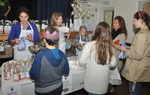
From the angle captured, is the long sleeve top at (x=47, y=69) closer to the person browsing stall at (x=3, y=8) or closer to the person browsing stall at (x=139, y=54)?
the person browsing stall at (x=139, y=54)

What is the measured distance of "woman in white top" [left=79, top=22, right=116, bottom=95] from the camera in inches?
58.9

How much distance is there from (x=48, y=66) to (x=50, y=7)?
3806mm

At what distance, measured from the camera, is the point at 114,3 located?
15.2 ft

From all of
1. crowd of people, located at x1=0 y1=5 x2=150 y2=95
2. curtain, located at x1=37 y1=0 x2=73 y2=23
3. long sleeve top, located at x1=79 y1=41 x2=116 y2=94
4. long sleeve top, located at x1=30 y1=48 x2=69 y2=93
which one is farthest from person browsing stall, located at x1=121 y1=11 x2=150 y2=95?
curtain, located at x1=37 y1=0 x2=73 y2=23

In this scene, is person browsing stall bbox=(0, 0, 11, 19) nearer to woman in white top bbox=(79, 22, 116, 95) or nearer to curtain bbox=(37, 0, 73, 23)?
curtain bbox=(37, 0, 73, 23)

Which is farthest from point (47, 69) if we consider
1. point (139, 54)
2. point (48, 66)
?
point (139, 54)

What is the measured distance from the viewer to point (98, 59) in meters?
1.53

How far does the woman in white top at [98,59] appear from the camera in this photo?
1.50 m

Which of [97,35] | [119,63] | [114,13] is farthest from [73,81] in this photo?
[114,13]

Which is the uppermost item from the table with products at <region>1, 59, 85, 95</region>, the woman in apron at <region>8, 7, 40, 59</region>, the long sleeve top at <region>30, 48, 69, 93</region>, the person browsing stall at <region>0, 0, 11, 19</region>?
the person browsing stall at <region>0, 0, 11, 19</region>

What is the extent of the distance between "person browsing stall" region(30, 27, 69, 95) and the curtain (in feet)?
11.7

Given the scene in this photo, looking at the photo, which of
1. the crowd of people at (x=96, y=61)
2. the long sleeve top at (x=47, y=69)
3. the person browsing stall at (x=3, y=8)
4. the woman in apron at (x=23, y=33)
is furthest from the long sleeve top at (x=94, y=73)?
the person browsing stall at (x=3, y=8)

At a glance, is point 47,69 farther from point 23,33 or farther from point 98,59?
point 23,33

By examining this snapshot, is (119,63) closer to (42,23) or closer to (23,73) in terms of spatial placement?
(23,73)
